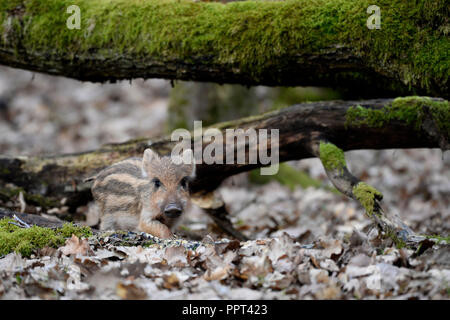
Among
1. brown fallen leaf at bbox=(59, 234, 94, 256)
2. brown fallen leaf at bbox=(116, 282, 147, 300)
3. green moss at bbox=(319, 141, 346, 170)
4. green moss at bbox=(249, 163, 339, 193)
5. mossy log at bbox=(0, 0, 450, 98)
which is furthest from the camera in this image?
green moss at bbox=(249, 163, 339, 193)

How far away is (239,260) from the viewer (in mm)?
3805

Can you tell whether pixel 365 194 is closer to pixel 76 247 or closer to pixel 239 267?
pixel 239 267

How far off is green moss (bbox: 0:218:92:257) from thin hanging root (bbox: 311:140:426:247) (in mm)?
2489

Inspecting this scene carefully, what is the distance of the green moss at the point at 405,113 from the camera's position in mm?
5113

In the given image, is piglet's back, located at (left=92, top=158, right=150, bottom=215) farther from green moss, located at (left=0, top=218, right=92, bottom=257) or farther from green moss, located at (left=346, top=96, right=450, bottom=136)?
green moss, located at (left=346, top=96, right=450, bottom=136)

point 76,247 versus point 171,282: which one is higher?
point 76,247

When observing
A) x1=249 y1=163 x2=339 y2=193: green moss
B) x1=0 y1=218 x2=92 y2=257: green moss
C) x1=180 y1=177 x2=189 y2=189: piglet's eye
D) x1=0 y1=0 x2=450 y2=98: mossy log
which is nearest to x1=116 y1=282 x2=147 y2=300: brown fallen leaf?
x1=0 y1=218 x2=92 y2=257: green moss

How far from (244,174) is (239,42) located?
17.3 feet

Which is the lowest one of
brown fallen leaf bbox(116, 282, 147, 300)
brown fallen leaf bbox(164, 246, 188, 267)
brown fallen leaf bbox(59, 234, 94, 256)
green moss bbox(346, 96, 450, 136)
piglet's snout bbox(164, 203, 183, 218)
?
brown fallen leaf bbox(116, 282, 147, 300)

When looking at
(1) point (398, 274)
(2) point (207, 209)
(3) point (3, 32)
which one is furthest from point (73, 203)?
(1) point (398, 274)

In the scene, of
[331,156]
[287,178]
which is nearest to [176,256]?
[331,156]

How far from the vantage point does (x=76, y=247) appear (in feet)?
13.1

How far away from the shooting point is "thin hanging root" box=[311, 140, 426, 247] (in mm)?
4293

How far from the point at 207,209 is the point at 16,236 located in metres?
2.81
